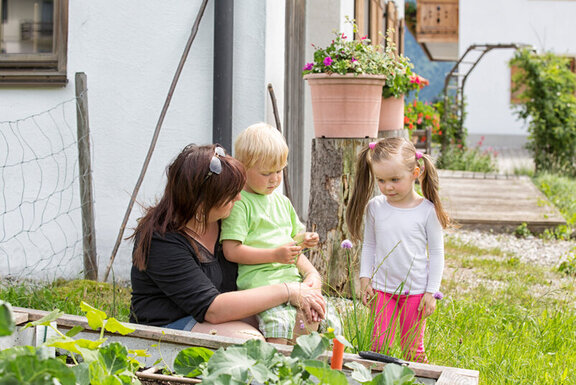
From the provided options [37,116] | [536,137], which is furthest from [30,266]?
[536,137]

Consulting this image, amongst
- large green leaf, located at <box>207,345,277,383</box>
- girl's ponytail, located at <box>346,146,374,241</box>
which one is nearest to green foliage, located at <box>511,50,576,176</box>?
girl's ponytail, located at <box>346,146,374,241</box>

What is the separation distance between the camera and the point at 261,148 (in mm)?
2582

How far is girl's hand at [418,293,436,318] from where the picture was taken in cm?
277

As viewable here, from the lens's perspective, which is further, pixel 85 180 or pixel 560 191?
pixel 560 191

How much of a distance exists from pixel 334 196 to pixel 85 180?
1570 millimetres

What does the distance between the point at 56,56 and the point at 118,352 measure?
3.88 metres

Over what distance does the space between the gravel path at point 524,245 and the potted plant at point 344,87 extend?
255 cm

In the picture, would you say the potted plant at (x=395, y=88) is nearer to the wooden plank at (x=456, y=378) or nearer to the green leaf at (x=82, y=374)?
the wooden plank at (x=456, y=378)

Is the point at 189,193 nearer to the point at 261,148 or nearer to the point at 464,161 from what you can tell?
the point at 261,148

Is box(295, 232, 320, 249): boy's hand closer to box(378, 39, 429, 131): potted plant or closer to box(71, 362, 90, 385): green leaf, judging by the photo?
box(71, 362, 90, 385): green leaf

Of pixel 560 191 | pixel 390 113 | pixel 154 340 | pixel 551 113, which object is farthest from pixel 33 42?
pixel 551 113

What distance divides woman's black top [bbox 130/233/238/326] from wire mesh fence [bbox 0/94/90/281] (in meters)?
2.60

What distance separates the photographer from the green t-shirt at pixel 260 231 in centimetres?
256

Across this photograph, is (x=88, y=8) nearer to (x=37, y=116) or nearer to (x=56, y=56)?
(x=56, y=56)
